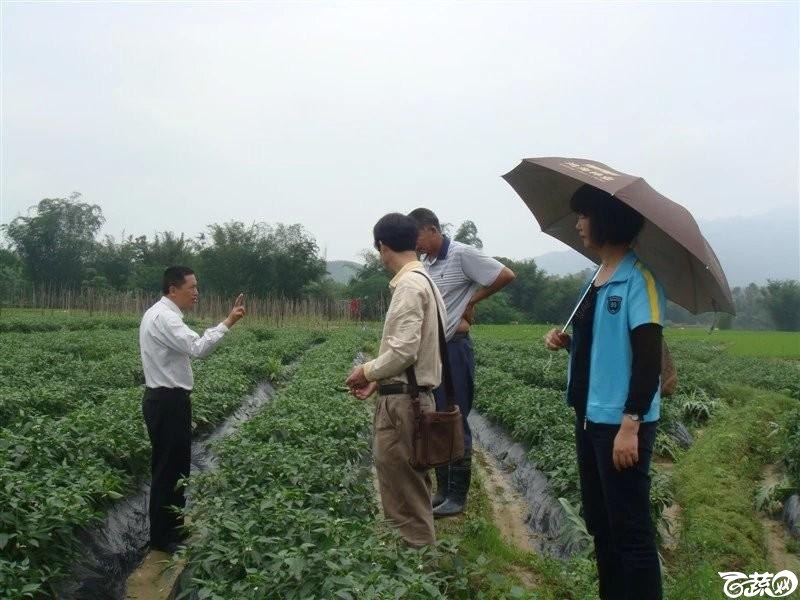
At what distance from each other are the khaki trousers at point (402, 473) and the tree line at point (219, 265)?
40.6 m

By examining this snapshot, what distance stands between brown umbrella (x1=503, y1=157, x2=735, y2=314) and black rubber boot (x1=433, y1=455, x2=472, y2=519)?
2.20 meters

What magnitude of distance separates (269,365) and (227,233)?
42958 millimetres

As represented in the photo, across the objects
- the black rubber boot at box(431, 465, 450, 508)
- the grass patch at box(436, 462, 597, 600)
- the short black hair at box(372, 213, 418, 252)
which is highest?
the short black hair at box(372, 213, 418, 252)

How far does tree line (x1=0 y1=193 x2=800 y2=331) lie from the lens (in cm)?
5094

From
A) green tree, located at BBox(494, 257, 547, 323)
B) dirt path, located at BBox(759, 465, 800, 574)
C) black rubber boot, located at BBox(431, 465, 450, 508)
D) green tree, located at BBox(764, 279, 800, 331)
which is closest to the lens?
dirt path, located at BBox(759, 465, 800, 574)

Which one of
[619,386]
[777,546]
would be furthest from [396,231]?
[777,546]

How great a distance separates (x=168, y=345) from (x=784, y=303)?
7529 cm

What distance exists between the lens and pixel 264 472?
4.23 meters

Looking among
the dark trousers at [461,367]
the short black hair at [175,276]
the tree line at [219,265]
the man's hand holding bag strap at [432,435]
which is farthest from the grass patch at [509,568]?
the tree line at [219,265]

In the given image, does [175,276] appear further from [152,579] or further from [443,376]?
[443,376]

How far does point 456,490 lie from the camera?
5117 mm

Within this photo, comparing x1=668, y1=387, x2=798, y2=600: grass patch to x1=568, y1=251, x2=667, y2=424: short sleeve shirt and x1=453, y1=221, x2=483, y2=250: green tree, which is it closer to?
x1=568, y1=251, x2=667, y2=424: short sleeve shirt

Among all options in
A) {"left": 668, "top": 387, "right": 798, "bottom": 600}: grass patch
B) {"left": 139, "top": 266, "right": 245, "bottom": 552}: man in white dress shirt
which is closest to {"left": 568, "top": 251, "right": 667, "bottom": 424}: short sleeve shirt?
{"left": 668, "top": 387, "right": 798, "bottom": 600}: grass patch

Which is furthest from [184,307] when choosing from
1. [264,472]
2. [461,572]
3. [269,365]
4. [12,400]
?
[269,365]
